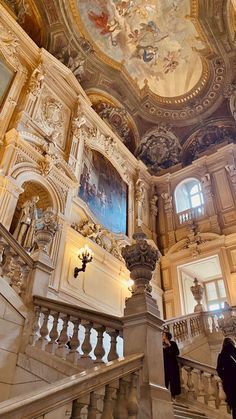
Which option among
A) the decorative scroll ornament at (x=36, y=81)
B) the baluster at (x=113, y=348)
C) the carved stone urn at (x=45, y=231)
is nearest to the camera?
the baluster at (x=113, y=348)

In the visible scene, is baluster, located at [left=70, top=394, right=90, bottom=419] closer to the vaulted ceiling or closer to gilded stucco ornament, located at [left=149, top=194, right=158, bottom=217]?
the vaulted ceiling

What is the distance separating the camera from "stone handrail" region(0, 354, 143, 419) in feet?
5.92

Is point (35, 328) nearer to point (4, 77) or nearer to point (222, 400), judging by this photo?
point (222, 400)

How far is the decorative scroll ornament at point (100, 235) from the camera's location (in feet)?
35.7

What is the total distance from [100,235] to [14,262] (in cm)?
675

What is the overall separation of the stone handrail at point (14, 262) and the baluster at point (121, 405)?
2.41 m

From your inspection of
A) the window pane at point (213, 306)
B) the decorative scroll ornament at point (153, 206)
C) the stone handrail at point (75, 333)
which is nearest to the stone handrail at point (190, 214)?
the decorative scroll ornament at point (153, 206)

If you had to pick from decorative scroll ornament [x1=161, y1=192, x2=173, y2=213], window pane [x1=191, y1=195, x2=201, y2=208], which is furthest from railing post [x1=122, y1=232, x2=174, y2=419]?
decorative scroll ornament [x1=161, y1=192, x2=173, y2=213]

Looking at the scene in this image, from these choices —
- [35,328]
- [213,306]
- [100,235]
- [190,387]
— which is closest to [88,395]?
[35,328]

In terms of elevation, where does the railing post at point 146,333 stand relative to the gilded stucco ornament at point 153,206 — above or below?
below

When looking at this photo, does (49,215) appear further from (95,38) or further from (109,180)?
(95,38)

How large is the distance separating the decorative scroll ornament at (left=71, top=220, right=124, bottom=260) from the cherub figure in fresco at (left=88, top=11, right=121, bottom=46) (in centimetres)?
992

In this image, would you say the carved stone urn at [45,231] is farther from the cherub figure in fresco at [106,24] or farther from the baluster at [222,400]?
the cherub figure in fresco at [106,24]

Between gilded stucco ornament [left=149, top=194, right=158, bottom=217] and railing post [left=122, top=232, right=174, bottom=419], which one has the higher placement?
gilded stucco ornament [left=149, top=194, right=158, bottom=217]
